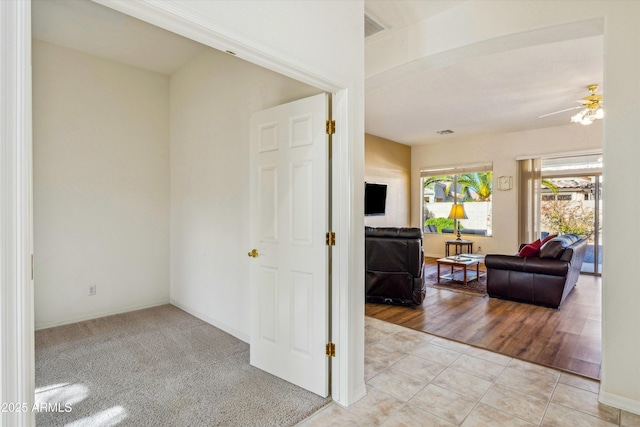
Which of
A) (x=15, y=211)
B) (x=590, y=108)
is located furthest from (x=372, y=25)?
(x=590, y=108)

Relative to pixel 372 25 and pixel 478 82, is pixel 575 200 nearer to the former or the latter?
pixel 478 82

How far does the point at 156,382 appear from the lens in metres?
2.51

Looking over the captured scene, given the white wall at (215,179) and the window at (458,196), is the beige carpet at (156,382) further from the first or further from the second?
the window at (458,196)

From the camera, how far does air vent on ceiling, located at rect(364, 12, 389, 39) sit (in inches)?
111

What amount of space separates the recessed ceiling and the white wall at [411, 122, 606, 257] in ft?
21.2

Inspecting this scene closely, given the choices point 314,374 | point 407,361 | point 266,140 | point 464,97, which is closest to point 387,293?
point 407,361

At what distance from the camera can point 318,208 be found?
7.59 feet

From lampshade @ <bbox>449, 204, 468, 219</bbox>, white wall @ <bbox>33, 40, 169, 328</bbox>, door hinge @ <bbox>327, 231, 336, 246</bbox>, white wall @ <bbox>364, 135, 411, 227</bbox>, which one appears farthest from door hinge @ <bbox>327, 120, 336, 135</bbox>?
lampshade @ <bbox>449, 204, 468, 219</bbox>

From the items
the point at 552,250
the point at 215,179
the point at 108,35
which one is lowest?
the point at 552,250

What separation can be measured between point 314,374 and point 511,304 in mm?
3313

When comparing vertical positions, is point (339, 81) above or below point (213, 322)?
above

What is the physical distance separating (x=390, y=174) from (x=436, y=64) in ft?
17.6

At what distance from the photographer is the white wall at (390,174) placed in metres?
7.63

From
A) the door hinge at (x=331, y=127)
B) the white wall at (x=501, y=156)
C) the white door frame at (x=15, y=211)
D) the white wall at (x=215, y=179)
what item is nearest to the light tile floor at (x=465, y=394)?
the white wall at (x=215, y=179)
